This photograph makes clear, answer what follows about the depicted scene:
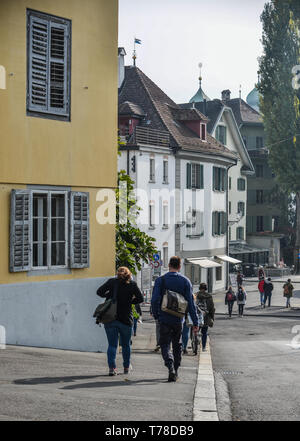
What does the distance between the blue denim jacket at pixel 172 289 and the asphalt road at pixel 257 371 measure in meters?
→ 1.09

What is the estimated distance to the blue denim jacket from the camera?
384 inches

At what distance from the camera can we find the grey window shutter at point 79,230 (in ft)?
48.4

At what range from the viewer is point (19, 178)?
13.6 m

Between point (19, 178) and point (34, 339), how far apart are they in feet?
9.13

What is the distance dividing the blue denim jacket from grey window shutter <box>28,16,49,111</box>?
209 inches

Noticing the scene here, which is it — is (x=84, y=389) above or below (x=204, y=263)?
above

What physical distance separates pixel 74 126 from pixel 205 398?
23.3 feet

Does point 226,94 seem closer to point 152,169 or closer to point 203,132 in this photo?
point 203,132

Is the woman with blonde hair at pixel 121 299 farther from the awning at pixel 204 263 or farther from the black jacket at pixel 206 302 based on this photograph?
the awning at pixel 204 263

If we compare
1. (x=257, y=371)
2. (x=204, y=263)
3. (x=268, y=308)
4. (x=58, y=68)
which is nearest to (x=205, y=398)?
(x=257, y=371)

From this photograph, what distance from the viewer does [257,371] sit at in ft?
43.4

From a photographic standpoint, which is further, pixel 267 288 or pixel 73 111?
pixel 267 288


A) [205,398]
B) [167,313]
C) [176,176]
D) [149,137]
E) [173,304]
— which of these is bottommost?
[205,398]
